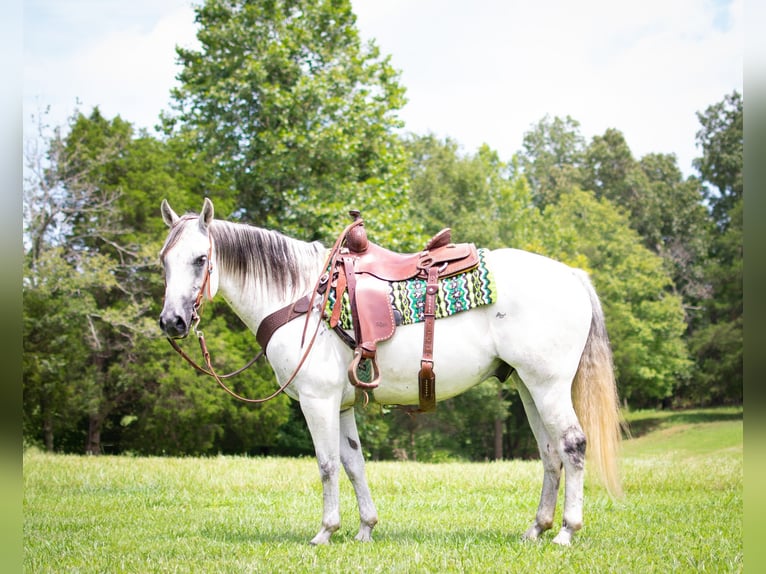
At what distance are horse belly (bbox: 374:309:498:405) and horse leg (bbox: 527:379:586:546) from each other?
1.68 ft

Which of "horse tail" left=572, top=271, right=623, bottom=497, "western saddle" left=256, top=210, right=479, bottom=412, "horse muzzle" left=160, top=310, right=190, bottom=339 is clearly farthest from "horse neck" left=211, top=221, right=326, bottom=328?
"horse tail" left=572, top=271, right=623, bottom=497

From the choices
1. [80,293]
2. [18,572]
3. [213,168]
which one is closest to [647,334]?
[213,168]

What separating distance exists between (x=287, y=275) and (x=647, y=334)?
28.1 m

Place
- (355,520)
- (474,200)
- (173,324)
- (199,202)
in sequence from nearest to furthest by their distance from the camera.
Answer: (173,324)
(355,520)
(199,202)
(474,200)

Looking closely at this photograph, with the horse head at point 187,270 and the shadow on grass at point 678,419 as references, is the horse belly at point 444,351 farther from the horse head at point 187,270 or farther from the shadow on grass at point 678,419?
the shadow on grass at point 678,419

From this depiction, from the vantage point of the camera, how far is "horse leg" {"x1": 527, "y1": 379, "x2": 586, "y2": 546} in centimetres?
495

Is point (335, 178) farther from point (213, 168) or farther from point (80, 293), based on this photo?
point (80, 293)

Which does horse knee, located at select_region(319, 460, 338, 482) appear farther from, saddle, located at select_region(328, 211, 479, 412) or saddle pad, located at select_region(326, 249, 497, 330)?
saddle pad, located at select_region(326, 249, 497, 330)

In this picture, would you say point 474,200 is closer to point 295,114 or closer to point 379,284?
point 295,114

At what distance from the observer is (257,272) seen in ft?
17.8

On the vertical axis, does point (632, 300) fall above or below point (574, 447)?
above

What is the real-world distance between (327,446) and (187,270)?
5.29 ft

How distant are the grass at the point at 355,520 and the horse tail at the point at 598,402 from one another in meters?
0.60

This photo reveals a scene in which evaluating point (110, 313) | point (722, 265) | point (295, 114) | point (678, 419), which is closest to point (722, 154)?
point (722, 265)
